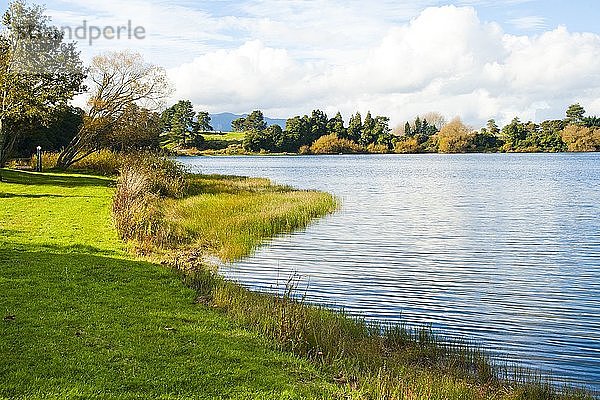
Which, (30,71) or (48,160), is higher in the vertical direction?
(30,71)

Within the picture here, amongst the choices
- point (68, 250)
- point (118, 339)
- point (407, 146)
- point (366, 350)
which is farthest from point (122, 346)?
point (407, 146)

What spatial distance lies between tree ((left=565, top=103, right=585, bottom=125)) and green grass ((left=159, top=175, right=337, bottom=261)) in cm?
11570

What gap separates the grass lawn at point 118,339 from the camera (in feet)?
24.2

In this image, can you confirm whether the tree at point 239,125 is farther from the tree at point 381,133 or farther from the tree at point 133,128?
the tree at point 133,128

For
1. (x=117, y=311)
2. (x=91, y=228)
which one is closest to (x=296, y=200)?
(x=91, y=228)

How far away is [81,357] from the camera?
319 inches

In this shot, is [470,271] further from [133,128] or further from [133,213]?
[133,128]

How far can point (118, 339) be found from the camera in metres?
8.95

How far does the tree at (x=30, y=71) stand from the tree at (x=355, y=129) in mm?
106429

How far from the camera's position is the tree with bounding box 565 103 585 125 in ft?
441

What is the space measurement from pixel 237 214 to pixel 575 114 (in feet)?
419

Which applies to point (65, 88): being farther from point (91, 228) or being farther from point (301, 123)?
point (301, 123)

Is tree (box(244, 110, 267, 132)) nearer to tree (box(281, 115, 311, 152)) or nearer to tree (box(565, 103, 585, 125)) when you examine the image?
tree (box(281, 115, 311, 152))

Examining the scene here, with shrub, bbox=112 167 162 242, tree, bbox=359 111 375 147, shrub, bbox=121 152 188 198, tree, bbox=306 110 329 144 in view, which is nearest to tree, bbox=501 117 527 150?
tree, bbox=359 111 375 147
